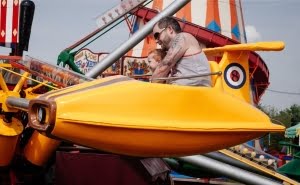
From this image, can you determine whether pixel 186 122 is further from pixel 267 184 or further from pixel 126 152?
pixel 267 184

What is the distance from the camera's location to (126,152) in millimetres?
2838

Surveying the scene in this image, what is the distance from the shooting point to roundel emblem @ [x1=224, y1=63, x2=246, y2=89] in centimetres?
405

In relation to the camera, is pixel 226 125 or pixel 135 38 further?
pixel 135 38

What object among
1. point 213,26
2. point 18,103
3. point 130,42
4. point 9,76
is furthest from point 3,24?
point 213,26

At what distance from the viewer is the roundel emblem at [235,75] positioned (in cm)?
405

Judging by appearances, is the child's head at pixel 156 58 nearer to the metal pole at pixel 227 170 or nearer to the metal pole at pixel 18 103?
the metal pole at pixel 18 103

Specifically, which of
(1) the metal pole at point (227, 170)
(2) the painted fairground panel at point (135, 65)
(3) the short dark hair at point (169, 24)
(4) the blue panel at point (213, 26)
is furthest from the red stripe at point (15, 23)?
(4) the blue panel at point (213, 26)

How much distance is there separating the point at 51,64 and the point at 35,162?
0.90m

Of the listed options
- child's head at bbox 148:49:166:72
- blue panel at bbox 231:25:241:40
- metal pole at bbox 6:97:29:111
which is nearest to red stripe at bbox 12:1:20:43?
metal pole at bbox 6:97:29:111

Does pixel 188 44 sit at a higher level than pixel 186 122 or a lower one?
higher

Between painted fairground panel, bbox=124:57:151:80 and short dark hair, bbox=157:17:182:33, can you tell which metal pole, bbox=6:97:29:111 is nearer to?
short dark hair, bbox=157:17:182:33

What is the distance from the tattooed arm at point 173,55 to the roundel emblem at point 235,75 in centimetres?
82

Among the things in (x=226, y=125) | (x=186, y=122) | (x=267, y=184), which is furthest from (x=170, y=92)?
(x=267, y=184)

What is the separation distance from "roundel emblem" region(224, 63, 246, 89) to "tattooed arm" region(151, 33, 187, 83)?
2.69ft
